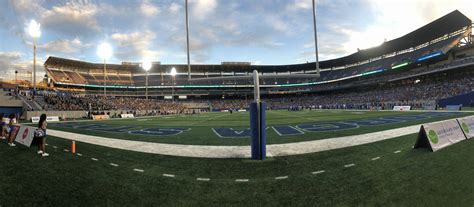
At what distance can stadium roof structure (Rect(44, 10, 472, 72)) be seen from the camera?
4982 centimetres

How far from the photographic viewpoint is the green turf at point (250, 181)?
3996 millimetres

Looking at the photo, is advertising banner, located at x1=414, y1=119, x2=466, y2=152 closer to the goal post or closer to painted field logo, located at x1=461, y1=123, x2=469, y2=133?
painted field logo, located at x1=461, y1=123, x2=469, y2=133

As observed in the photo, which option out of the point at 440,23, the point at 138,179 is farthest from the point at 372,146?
the point at 440,23

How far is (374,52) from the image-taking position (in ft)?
249

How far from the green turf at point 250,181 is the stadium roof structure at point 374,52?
6037 centimetres

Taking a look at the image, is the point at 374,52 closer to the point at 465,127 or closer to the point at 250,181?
the point at 465,127

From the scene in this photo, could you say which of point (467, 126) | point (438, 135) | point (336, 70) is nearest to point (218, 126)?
point (438, 135)

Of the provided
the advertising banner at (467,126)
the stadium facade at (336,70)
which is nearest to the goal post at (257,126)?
the advertising banner at (467,126)

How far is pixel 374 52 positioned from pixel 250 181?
285 feet

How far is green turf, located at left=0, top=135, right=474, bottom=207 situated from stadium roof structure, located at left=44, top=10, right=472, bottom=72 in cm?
6037

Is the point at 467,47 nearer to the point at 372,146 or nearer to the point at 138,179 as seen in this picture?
the point at 372,146

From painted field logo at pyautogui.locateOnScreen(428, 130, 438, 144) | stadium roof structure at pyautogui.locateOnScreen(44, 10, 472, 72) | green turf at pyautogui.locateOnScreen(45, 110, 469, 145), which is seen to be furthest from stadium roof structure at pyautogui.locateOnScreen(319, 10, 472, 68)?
painted field logo at pyautogui.locateOnScreen(428, 130, 438, 144)

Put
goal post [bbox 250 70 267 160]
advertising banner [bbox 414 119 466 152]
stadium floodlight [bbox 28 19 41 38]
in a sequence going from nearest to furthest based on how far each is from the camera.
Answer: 1. goal post [bbox 250 70 267 160]
2. advertising banner [bbox 414 119 466 152]
3. stadium floodlight [bbox 28 19 41 38]

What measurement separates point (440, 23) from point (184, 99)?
84.4 meters
